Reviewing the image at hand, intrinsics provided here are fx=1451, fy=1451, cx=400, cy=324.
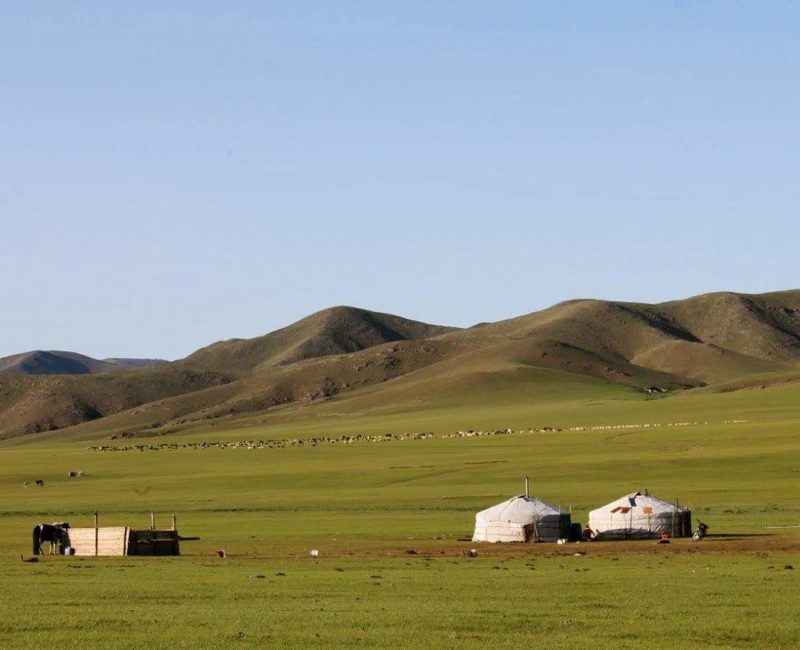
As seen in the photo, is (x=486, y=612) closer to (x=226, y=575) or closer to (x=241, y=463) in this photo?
(x=226, y=575)

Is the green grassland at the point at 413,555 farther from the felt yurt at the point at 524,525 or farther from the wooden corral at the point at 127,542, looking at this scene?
the felt yurt at the point at 524,525

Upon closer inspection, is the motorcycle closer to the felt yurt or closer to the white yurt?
the white yurt

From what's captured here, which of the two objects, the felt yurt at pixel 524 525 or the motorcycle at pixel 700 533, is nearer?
the motorcycle at pixel 700 533

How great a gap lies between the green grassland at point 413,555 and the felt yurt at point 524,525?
4.61ft

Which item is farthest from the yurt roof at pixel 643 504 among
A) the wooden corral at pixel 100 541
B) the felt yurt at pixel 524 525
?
the wooden corral at pixel 100 541

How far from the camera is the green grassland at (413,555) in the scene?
2166cm

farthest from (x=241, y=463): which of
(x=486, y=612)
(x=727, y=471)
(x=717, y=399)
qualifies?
(x=486, y=612)

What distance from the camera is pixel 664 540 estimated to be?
4341 cm

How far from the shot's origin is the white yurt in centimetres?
4581

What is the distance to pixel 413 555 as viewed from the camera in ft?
123

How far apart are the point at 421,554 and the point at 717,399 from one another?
120 metres

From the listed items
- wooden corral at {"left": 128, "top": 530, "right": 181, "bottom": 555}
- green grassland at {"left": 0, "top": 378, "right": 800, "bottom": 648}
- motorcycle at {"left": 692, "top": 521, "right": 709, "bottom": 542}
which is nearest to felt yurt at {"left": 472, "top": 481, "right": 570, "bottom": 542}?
green grassland at {"left": 0, "top": 378, "right": 800, "bottom": 648}

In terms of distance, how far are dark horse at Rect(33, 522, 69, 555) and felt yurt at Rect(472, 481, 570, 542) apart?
12371 millimetres

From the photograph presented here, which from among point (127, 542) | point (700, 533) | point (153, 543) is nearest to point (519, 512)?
point (700, 533)
